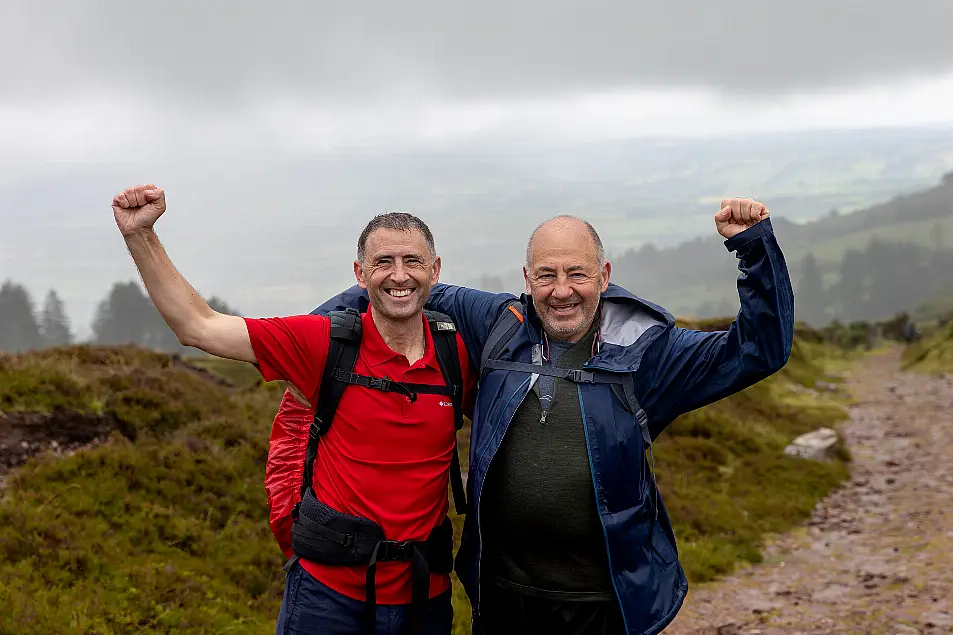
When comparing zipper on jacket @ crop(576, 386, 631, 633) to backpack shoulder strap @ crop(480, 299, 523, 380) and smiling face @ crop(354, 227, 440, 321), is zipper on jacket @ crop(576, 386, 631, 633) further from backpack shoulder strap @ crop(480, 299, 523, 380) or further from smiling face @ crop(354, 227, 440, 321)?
smiling face @ crop(354, 227, 440, 321)

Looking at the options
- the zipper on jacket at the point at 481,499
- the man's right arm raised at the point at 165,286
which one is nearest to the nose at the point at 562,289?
the zipper on jacket at the point at 481,499

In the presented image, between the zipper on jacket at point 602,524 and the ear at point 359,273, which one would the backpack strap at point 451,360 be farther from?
the zipper on jacket at point 602,524

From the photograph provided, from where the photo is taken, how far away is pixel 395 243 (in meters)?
4.91

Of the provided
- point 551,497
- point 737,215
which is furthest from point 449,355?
point 737,215

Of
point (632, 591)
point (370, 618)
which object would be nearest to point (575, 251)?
point (632, 591)

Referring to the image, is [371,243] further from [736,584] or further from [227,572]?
[736,584]

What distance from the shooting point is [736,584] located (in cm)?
1126

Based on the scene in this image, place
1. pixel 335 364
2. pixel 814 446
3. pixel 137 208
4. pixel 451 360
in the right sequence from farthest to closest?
pixel 814 446 < pixel 451 360 < pixel 335 364 < pixel 137 208

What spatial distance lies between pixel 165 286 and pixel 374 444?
5.14 ft

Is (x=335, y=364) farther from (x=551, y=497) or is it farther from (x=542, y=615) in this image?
(x=542, y=615)

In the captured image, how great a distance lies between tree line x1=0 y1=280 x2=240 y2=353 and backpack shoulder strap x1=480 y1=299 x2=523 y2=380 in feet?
482

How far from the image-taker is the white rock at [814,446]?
1800cm

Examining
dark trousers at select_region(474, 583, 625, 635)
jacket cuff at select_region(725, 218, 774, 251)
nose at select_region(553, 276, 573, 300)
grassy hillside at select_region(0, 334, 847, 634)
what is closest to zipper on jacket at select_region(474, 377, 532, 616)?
dark trousers at select_region(474, 583, 625, 635)

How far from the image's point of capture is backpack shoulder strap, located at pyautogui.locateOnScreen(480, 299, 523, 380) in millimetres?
5039
